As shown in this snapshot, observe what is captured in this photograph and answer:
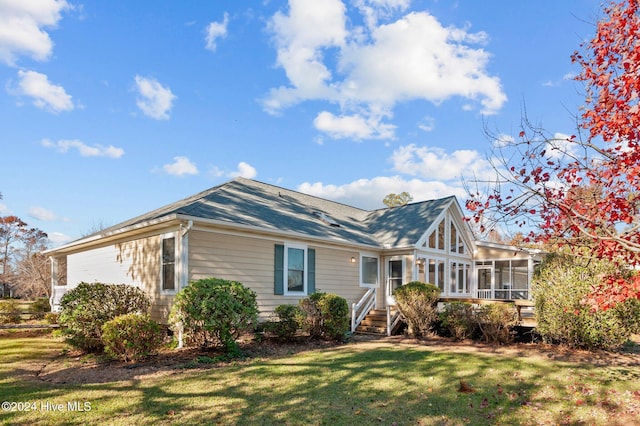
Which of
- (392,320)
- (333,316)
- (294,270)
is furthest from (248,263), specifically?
(392,320)

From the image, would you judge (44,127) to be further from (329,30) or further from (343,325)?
(343,325)

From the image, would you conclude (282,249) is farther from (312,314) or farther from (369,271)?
(369,271)

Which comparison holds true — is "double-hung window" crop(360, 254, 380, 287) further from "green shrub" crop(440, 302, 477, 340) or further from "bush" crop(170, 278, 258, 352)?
"bush" crop(170, 278, 258, 352)

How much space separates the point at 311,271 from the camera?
478 inches

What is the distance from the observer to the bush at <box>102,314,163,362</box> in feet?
23.1

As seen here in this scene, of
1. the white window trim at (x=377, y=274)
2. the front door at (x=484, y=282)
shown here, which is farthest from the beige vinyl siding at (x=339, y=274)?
the front door at (x=484, y=282)

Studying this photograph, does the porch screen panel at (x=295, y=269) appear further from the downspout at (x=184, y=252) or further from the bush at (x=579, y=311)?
the bush at (x=579, y=311)

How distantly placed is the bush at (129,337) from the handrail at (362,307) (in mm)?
6167

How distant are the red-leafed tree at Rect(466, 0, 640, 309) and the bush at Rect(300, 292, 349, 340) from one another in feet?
18.6

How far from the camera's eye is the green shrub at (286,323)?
929 centimetres

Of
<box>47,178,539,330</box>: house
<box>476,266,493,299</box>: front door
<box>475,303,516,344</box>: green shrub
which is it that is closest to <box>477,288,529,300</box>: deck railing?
<box>476,266,493,299</box>: front door

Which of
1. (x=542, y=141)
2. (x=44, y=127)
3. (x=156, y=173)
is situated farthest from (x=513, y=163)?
(x=156, y=173)

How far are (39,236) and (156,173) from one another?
85.7ft

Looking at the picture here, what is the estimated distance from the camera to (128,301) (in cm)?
940
